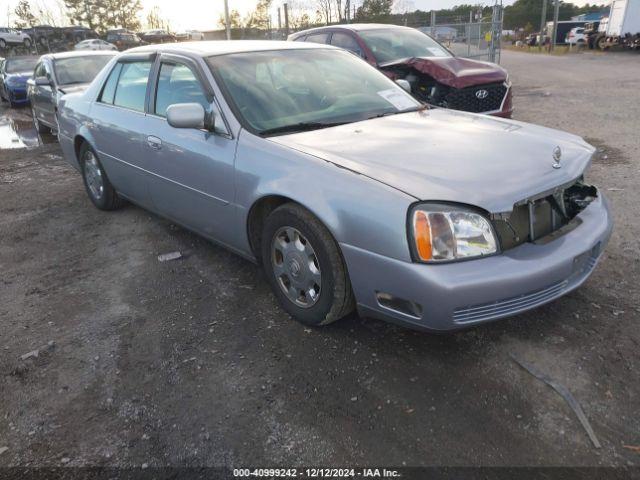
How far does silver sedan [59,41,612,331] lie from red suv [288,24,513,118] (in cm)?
314

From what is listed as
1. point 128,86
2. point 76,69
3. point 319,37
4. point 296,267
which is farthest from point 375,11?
point 296,267

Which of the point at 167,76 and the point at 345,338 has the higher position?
the point at 167,76

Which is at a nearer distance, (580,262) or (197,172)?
(580,262)

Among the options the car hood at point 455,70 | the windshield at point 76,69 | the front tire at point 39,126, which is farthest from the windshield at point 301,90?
the front tire at point 39,126

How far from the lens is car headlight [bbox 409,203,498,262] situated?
240 cm

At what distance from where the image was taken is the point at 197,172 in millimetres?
3578

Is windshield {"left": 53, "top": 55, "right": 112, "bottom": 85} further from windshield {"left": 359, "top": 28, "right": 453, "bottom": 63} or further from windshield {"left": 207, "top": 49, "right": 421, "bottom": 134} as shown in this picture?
windshield {"left": 207, "top": 49, "right": 421, "bottom": 134}

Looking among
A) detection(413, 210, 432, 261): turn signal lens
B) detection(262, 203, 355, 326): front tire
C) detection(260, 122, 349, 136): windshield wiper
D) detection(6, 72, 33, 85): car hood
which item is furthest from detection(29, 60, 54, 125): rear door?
detection(413, 210, 432, 261): turn signal lens

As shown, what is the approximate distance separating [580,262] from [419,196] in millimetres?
983

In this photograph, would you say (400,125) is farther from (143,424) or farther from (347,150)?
(143,424)

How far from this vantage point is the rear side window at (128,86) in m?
A: 4.29

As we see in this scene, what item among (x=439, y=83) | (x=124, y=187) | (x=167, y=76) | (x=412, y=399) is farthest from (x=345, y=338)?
(x=439, y=83)

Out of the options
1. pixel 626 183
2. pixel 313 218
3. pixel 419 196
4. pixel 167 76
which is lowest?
pixel 626 183

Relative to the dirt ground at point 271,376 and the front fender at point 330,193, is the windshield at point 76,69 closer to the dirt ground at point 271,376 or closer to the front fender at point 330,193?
the dirt ground at point 271,376
